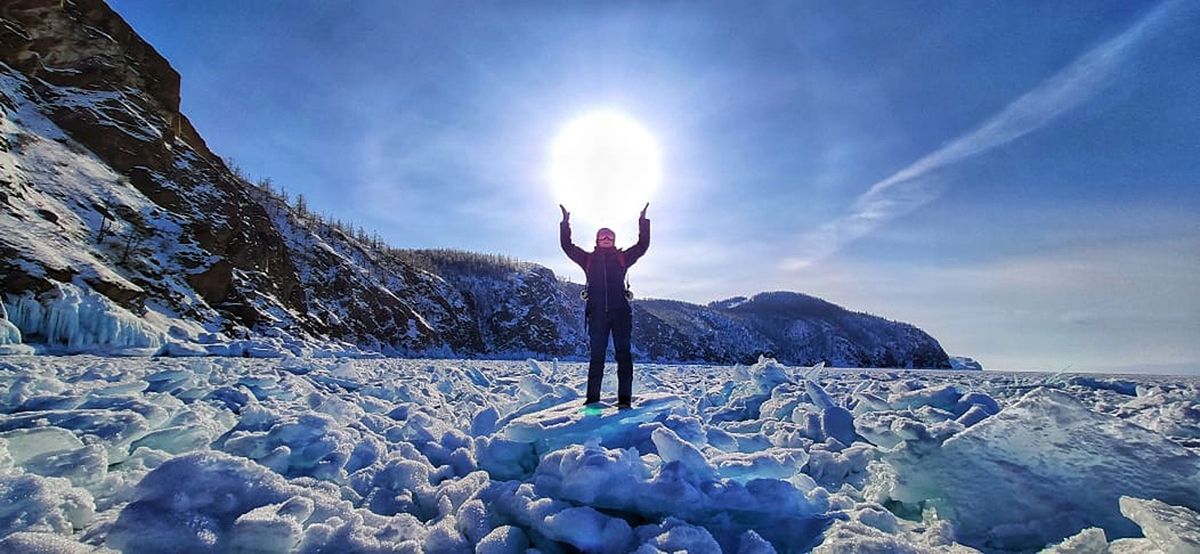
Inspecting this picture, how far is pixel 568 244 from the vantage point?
568 cm

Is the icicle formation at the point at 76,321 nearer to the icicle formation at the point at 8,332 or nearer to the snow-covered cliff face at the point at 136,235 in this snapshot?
the snow-covered cliff face at the point at 136,235

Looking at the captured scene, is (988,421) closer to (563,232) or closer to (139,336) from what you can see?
(563,232)

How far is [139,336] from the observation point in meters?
18.7

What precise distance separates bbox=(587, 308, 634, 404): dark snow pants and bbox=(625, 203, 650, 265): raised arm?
0.56 m

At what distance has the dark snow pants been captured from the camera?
16.9 ft

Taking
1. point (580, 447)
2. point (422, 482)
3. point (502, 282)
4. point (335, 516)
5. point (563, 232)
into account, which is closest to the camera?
point (335, 516)

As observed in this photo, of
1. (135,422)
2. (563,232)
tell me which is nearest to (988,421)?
(563,232)

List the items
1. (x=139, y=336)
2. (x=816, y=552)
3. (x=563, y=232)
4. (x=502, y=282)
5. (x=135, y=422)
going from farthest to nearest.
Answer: (x=502, y=282)
(x=139, y=336)
(x=563, y=232)
(x=135, y=422)
(x=816, y=552)

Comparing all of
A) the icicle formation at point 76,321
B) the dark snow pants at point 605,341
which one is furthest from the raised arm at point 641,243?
the icicle formation at point 76,321

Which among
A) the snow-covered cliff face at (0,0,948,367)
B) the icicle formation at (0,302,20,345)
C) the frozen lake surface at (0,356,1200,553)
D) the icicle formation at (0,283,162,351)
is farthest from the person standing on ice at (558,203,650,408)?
the icicle formation at (0,283,162,351)

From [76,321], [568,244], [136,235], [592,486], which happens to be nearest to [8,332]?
[76,321]

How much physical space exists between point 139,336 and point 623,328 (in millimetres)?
21613

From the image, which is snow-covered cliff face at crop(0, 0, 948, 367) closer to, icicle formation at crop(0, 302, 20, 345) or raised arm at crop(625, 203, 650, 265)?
icicle formation at crop(0, 302, 20, 345)

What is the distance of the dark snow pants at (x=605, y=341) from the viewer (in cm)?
514
